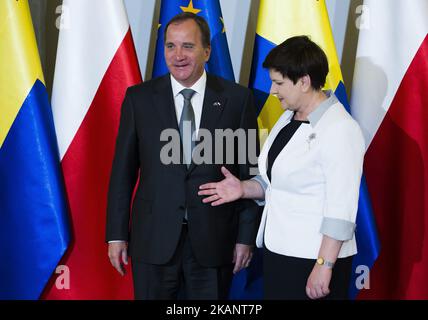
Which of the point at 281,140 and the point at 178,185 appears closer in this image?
the point at 281,140

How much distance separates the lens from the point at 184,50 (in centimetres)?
167

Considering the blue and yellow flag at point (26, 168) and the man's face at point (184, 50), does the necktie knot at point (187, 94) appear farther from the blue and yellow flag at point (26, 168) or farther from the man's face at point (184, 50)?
the blue and yellow flag at point (26, 168)

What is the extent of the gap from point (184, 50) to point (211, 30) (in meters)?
0.50

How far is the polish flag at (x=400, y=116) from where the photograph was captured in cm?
207

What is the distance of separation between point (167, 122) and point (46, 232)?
714 millimetres

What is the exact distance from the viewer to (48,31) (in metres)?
2.41

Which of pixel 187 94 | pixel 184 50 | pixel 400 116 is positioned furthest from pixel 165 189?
pixel 400 116

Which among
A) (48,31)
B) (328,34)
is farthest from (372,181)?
(48,31)

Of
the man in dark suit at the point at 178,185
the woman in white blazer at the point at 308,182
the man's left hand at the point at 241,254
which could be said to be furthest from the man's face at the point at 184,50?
the man's left hand at the point at 241,254

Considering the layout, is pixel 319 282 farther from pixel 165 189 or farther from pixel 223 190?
pixel 165 189

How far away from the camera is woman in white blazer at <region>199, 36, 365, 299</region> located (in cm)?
134

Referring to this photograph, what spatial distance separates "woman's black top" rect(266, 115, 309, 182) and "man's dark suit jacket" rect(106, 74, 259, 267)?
0.21 meters
